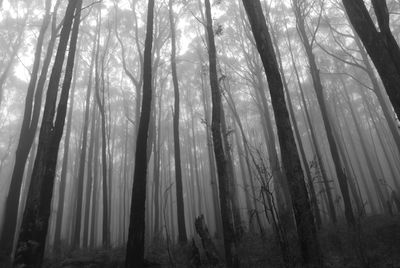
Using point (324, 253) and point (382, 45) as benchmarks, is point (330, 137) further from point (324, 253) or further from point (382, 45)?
point (382, 45)

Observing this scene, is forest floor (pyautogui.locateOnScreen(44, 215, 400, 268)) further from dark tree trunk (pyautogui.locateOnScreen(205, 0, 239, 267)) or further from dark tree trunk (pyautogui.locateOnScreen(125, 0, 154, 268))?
dark tree trunk (pyautogui.locateOnScreen(125, 0, 154, 268))

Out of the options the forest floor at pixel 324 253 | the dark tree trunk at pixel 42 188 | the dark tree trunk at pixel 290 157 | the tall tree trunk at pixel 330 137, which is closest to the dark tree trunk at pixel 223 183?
the forest floor at pixel 324 253

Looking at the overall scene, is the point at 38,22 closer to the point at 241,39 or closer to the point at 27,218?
the point at 241,39

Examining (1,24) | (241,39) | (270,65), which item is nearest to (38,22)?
(1,24)

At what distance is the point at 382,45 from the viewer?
4.63 meters

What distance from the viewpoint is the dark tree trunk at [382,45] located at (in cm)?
439

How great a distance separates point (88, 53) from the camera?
60.2ft

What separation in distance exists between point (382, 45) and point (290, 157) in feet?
7.32

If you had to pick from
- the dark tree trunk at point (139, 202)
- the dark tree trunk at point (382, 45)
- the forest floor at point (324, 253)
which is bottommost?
the forest floor at point (324, 253)

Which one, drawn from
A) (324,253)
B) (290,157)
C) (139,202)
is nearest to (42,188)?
(139,202)

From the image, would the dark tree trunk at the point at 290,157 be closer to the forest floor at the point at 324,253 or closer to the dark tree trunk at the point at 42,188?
the forest floor at the point at 324,253

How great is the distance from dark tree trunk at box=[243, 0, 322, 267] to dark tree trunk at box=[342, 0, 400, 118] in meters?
1.60

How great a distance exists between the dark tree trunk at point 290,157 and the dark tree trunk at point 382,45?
62.9 inches

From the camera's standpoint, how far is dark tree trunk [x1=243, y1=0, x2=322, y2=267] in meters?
4.63
